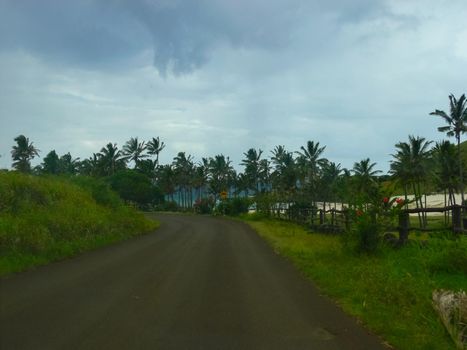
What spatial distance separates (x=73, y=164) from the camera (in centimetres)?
11369

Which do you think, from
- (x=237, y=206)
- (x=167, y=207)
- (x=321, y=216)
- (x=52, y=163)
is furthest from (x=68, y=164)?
(x=321, y=216)

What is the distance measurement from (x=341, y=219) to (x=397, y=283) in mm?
12625

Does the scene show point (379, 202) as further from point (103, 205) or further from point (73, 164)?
point (73, 164)

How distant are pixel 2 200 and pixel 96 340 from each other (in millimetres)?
13356

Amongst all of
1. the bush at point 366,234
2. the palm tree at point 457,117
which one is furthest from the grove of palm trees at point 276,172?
the bush at point 366,234

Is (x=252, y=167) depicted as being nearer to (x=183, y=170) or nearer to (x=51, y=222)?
(x=183, y=170)

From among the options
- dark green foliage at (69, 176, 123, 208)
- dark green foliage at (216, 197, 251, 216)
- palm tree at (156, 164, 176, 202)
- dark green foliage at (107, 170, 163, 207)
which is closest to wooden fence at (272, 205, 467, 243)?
dark green foliage at (216, 197, 251, 216)

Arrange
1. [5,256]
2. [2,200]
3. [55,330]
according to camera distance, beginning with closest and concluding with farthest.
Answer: [55,330] → [5,256] → [2,200]

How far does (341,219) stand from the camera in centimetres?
2144

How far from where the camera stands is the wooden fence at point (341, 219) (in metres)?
11.7

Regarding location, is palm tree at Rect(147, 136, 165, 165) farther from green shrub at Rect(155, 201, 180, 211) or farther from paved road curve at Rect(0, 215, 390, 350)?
paved road curve at Rect(0, 215, 390, 350)

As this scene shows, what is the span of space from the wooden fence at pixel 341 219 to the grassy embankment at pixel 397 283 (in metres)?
0.69

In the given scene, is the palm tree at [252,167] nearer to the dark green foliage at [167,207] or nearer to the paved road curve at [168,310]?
the dark green foliage at [167,207]

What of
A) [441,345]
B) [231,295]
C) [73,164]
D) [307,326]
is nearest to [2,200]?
[231,295]
